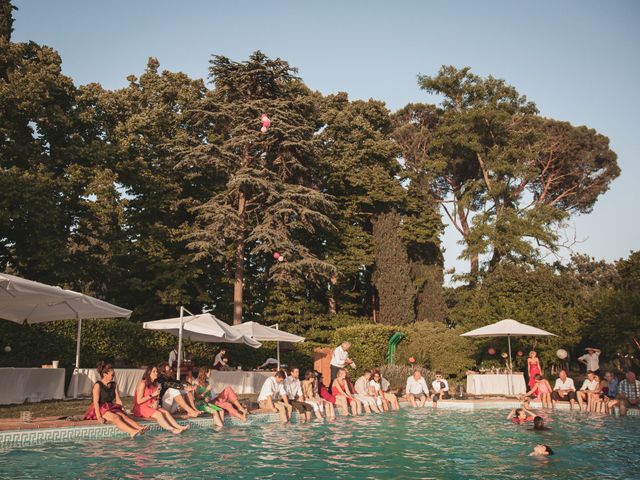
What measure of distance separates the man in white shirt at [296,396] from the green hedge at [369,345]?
449 inches

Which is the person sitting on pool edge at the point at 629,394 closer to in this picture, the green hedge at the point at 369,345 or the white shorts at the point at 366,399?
the white shorts at the point at 366,399

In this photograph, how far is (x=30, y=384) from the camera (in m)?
14.2

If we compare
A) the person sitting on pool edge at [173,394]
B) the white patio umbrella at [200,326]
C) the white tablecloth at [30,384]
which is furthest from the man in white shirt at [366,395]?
the white tablecloth at [30,384]

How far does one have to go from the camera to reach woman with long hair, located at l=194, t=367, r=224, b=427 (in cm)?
1196

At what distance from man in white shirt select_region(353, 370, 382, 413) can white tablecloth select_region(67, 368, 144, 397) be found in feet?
21.3

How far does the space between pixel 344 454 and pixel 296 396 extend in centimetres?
493

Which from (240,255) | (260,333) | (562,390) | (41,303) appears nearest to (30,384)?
(41,303)

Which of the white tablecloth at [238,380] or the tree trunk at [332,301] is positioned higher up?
the tree trunk at [332,301]

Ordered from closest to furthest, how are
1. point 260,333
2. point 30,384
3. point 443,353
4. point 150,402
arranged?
point 150,402 < point 30,384 < point 260,333 < point 443,353

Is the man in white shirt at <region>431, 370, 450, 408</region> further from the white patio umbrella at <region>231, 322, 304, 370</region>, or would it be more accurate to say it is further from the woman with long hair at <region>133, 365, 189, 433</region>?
the woman with long hair at <region>133, 365, 189, 433</region>

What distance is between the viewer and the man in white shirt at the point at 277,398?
42.8ft

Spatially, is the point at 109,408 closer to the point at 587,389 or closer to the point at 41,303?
the point at 41,303

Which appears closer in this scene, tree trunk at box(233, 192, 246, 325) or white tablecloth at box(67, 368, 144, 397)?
white tablecloth at box(67, 368, 144, 397)

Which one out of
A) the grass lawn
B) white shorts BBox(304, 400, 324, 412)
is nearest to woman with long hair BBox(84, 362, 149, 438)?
the grass lawn
